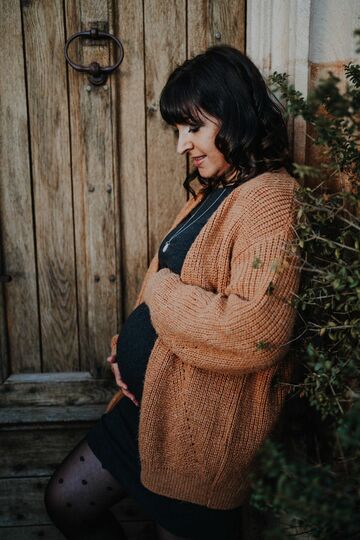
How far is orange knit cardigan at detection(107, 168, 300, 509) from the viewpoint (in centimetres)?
121

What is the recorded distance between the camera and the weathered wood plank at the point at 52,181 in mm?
1759

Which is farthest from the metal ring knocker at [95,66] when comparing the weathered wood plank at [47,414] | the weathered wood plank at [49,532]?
the weathered wood plank at [49,532]

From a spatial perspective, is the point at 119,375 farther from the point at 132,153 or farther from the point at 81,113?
the point at 81,113

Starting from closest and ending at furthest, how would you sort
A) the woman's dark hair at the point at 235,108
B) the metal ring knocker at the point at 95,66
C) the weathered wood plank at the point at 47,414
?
the woman's dark hair at the point at 235,108 → the metal ring knocker at the point at 95,66 → the weathered wood plank at the point at 47,414

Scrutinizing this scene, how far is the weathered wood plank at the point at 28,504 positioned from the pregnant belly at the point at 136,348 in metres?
0.75

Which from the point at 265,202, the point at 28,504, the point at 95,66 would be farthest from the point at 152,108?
the point at 28,504

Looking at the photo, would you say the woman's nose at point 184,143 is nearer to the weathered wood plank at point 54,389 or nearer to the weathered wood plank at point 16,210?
the weathered wood plank at point 16,210

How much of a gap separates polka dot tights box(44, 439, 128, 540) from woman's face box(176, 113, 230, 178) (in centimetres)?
93

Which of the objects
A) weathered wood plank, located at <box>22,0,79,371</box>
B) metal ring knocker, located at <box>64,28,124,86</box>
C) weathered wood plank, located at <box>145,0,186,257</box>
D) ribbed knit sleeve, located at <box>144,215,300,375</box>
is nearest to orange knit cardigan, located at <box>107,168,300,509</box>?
ribbed knit sleeve, located at <box>144,215,300,375</box>

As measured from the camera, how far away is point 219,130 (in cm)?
141

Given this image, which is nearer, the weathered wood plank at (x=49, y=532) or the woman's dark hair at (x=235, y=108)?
the woman's dark hair at (x=235, y=108)

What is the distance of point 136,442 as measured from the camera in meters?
1.54

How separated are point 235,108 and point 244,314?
1.86 feet

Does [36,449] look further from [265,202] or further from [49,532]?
[265,202]
